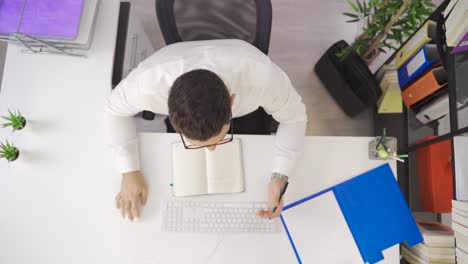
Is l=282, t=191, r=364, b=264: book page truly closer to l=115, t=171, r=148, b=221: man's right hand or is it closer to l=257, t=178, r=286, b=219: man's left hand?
l=257, t=178, r=286, b=219: man's left hand

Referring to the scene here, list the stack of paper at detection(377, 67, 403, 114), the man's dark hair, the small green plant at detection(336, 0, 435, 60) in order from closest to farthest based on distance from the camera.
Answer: the man's dark hair
the small green plant at detection(336, 0, 435, 60)
the stack of paper at detection(377, 67, 403, 114)

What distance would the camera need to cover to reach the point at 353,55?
171 centimetres

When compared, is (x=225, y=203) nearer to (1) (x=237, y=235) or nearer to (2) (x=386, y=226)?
(1) (x=237, y=235)

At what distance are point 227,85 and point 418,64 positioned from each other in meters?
0.97

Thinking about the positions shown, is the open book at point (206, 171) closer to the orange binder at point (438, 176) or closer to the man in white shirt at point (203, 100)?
the man in white shirt at point (203, 100)

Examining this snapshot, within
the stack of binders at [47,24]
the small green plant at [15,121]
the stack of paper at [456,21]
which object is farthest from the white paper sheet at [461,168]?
the small green plant at [15,121]

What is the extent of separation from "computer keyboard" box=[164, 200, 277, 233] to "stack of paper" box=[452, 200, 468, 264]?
1.86ft

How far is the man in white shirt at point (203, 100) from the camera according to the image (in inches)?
30.4

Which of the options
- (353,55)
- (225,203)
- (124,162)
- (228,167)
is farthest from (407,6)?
(124,162)

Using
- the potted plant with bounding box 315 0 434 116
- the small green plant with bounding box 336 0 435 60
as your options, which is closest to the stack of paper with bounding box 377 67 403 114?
the potted plant with bounding box 315 0 434 116

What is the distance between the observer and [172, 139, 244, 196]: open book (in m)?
1.14

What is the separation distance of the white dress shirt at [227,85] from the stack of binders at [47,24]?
0.33 metres

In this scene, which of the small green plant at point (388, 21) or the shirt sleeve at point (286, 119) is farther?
the small green plant at point (388, 21)

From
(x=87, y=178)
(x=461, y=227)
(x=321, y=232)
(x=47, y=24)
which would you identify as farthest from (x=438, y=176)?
(x=47, y=24)
